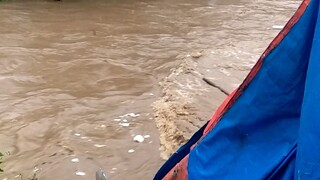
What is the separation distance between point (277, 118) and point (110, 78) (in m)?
4.56

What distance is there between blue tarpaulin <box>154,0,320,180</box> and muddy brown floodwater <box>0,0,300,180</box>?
2.01m

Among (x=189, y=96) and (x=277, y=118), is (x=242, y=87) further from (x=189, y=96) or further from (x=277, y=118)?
(x=189, y=96)

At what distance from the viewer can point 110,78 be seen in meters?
6.35

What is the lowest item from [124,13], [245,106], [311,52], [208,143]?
[124,13]

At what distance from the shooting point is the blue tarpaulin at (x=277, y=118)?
165cm

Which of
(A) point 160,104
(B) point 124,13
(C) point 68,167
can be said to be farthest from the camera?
(B) point 124,13

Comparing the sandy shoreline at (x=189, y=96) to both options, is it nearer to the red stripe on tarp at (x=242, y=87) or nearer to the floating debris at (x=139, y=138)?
the floating debris at (x=139, y=138)

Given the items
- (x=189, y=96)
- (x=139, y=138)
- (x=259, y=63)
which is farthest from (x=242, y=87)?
(x=189, y=96)

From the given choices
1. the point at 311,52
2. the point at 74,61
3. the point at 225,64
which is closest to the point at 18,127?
the point at 74,61

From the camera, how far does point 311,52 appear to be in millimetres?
1690

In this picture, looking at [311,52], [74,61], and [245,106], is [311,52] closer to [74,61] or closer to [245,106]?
[245,106]

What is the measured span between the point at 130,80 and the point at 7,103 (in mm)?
1486

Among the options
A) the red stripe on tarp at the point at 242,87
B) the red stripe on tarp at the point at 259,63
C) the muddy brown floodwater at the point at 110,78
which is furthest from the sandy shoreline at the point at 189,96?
the red stripe on tarp at the point at 259,63

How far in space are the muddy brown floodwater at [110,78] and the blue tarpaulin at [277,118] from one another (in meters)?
2.01
